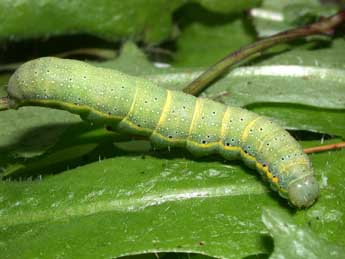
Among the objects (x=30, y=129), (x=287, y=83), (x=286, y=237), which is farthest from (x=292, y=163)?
(x=30, y=129)

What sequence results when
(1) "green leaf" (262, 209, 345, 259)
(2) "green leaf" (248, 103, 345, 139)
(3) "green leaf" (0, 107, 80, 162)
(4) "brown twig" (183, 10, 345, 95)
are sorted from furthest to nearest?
(4) "brown twig" (183, 10, 345, 95), (2) "green leaf" (248, 103, 345, 139), (3) "green leaf" (0, 107, 80, 162), (1) "green leaf" (262, 209, 345, 259)

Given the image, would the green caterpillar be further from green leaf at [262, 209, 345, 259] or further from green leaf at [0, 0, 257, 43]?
green leaf at [0, 0, 257, 43]

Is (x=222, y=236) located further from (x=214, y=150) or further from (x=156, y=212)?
(x=214, y=150)

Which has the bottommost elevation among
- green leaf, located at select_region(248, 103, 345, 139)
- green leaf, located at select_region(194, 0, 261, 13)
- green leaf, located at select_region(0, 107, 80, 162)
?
green leaf, located at select_region(0, 107, 80, 162)

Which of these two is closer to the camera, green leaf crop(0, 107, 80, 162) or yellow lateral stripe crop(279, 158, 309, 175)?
yellow lateral stripe crop(279, 158, 309, 175)

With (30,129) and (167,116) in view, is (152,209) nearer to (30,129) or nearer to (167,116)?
(167,116)

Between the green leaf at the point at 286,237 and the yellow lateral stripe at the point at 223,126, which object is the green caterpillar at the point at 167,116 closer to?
the yellow lateral stripe at the point at 223,126

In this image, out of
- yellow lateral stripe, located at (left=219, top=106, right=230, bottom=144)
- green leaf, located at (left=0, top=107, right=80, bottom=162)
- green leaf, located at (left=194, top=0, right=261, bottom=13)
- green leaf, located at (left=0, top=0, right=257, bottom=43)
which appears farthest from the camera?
green leaf, located at (left=194, top=0, right=261, bottom=13)

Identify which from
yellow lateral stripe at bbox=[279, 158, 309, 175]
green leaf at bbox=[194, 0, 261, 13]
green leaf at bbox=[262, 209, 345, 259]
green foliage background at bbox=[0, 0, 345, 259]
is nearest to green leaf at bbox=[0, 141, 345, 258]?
green foliage background at bbox=[0, 0, 345, 259]
